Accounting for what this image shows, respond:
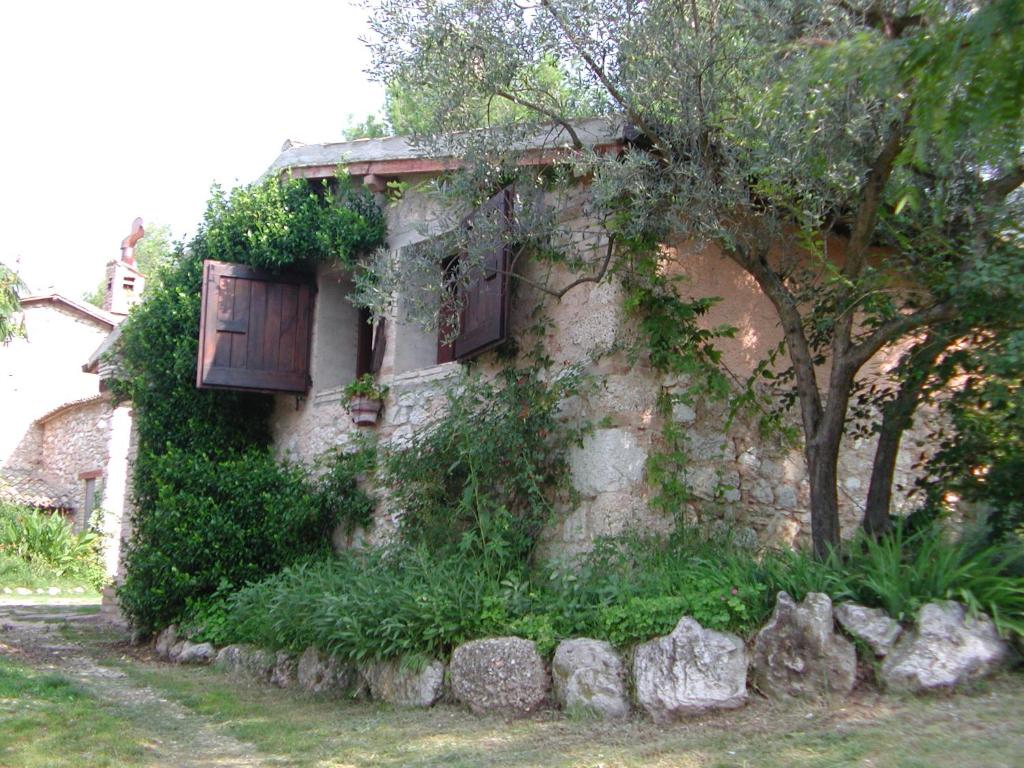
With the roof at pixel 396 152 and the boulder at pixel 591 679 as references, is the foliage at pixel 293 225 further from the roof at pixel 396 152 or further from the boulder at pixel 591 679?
the boulder at pixel 591 679

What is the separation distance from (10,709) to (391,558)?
2.74 m

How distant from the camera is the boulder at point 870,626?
568cm

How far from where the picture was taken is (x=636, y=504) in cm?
764

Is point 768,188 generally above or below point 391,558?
above

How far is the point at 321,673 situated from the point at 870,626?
3.74 meters

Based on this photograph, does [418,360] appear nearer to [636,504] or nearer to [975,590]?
[636,504]

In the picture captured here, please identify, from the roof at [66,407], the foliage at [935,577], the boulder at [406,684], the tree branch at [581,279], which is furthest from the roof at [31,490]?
the foliage at [935,577]

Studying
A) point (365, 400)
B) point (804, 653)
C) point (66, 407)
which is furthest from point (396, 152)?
point (66, 407)

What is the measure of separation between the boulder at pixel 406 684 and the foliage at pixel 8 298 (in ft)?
24.5

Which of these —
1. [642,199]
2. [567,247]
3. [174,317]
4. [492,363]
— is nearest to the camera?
[642,199]

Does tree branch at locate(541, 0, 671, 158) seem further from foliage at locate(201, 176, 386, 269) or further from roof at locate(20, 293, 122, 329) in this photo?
roof at locate(20, 293, 122, 329)

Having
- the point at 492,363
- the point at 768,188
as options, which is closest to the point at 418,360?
the point at 492,363

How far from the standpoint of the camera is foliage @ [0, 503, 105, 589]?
62.1 feet

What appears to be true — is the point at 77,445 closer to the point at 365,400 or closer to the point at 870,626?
the point at 365,400
